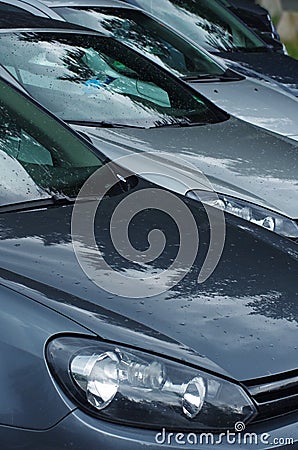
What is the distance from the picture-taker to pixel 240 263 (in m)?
3.07

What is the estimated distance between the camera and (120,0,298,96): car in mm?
7750

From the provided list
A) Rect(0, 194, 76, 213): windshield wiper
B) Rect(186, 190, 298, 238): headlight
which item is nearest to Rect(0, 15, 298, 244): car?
Rect(186, 190, 298, 238): headlight

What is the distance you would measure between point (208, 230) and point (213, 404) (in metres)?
0.94

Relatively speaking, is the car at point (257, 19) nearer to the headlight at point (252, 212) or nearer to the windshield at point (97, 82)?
the windshield at point (97, 82)

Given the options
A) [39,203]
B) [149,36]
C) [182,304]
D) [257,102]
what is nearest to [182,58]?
[149,36]

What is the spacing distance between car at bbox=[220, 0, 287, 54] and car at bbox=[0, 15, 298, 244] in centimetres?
376

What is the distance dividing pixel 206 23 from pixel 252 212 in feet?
13.2

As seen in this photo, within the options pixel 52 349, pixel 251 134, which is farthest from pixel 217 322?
pixel 251 134

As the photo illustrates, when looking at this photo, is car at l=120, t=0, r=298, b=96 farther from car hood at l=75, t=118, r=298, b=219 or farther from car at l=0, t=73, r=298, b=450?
car at l=0, t=73, r=298, b=450

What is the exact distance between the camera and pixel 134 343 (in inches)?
98.3

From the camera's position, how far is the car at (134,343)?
7.86 ft

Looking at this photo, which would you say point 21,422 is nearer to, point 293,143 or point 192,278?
point 192,278

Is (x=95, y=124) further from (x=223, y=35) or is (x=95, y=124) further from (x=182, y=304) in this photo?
(x=223, y=35)

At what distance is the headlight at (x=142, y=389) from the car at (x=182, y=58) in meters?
3.95
